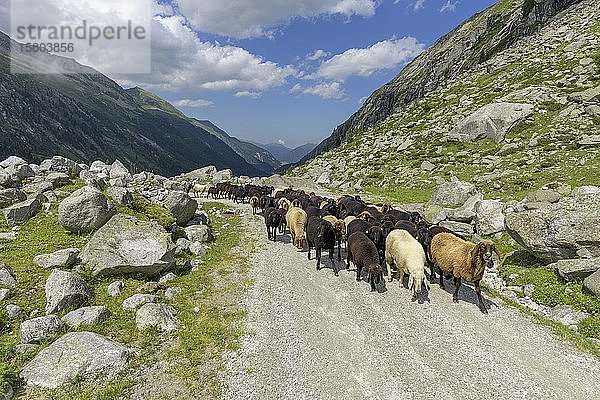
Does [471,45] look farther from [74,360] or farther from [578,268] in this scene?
[74,360]

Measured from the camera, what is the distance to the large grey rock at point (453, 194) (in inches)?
1193

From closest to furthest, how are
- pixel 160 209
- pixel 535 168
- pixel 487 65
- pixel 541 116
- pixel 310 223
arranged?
pixel 310 223 < pixel 160 209 < pixel 535 168 < pixel 541 116 < pixel 487 65

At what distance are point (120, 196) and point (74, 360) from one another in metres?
13.4

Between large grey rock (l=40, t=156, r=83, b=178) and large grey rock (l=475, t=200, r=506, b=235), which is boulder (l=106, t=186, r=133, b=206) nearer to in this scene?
large grey rock (l=40, t=156, r=83, b=178)

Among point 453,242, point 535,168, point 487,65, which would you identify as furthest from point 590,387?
point 487,65

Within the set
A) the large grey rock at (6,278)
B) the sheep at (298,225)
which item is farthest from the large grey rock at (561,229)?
the large grey rock at (6,278)

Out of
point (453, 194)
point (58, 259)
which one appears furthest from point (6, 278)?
point (453, 194)

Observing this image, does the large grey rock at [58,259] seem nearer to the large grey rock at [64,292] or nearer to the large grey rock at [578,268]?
the large grey rock at [64,292]

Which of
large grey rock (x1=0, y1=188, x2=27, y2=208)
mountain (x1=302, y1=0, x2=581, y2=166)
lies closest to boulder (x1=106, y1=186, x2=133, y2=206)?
large grey rock (x1=0, y1=188, x2=27, y2=208)

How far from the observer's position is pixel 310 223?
1930 cm

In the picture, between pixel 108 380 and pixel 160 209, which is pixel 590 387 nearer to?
pixel 108 380

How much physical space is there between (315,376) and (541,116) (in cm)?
5290

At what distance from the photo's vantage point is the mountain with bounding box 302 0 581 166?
8719 cm

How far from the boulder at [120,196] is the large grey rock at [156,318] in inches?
417
